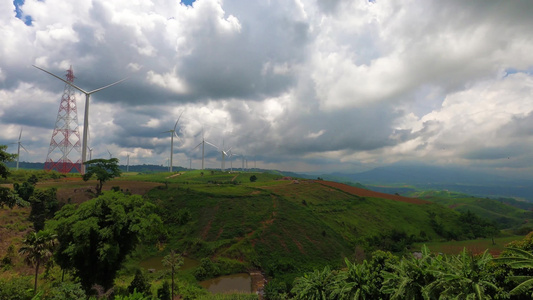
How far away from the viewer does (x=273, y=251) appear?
2366 inches

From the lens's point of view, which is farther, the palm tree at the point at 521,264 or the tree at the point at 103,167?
the tree at the point at 103,167

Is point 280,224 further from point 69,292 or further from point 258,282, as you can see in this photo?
point 69,292

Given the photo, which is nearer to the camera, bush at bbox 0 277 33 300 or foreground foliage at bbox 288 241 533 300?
foreground foliage at bbox 288 241 533 300

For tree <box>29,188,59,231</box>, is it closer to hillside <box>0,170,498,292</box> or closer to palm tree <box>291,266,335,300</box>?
hillside <box>0,170,498,292</box>

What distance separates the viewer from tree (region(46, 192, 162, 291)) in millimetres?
27828

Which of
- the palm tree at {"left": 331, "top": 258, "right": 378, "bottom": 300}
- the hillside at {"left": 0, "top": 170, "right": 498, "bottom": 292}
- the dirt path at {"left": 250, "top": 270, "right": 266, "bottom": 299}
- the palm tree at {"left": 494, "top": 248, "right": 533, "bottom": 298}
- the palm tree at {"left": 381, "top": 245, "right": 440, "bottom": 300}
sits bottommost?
the dirt path at {"left": 250, "top": 270, "right": 266, "bottom": 299}

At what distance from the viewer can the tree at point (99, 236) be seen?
2783cm

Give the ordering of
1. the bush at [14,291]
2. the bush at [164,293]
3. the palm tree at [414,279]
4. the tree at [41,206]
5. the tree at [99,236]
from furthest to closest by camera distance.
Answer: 1. the tree at [41,206]
2. the bush at [164,293]
3. the tree at [99,236]
4. the bush at [14,291]
5. the palm tree at [414,279]

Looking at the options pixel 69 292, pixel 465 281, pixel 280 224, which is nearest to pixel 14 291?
pixel 69 292

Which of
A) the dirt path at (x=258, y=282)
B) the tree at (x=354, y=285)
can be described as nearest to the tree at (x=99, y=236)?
the tree at (x=354, y=285)

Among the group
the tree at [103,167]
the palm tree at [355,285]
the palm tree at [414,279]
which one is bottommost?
the palm tree at [355,285]

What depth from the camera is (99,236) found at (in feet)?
93.2

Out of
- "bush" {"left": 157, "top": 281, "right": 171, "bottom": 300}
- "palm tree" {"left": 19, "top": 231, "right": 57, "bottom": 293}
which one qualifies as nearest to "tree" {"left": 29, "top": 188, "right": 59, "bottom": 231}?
"palm tree" {"left": 19, "top": 231, "right": 57, "bottom": 293}

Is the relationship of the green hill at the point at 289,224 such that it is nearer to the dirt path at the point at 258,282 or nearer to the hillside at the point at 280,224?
the hillside at the point at 280,224
